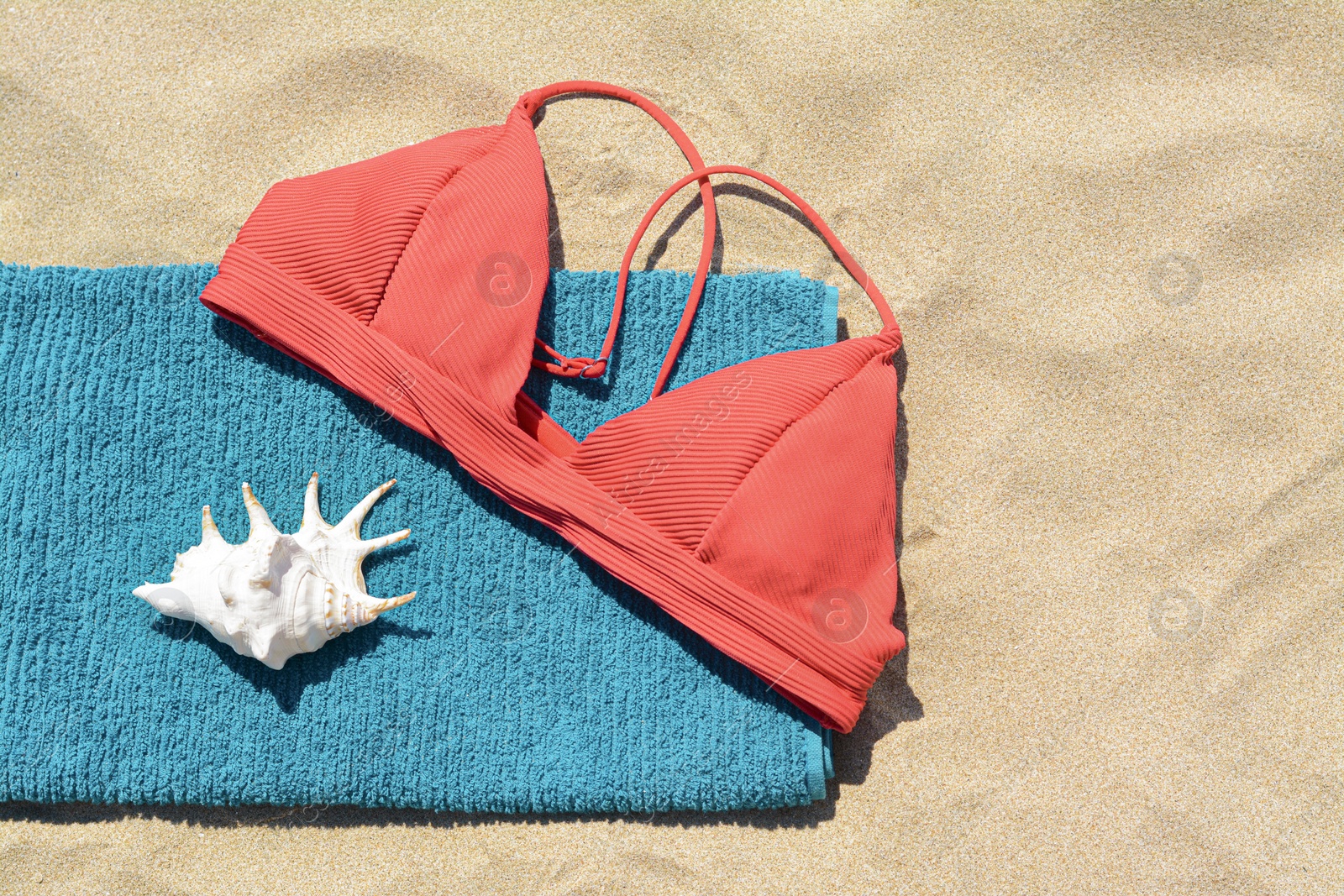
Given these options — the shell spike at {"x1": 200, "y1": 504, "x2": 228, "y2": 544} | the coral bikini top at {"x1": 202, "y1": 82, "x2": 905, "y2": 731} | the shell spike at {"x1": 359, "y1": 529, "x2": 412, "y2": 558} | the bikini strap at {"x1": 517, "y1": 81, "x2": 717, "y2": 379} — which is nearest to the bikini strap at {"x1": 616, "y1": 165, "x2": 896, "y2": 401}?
the bikini strap at {"x1": 517, "y1": 81, "x2": 717, "y2": 379}

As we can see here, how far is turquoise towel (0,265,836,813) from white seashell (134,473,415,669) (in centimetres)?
5

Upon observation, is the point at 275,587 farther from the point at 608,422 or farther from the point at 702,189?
the point at 702,189

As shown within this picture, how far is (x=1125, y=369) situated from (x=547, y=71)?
1271mm

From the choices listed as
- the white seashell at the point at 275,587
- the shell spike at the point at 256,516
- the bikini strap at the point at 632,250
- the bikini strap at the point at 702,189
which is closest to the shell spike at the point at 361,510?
the white seashell at the point at 275,587

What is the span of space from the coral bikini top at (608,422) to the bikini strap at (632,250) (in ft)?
0.10

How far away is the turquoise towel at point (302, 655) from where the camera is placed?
144 cm

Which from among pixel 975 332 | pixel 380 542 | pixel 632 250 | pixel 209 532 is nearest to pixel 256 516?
pixel 209 532

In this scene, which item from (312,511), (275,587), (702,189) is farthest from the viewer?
(702,189)

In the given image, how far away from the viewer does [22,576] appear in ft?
4.82

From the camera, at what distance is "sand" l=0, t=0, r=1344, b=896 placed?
1.50 m

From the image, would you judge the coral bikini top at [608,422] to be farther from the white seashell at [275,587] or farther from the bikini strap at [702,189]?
the white seashell at [275,587]

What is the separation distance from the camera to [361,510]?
1.47 m

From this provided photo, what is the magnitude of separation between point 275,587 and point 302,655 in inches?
6.5

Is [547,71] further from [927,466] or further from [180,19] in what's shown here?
[927,466]
